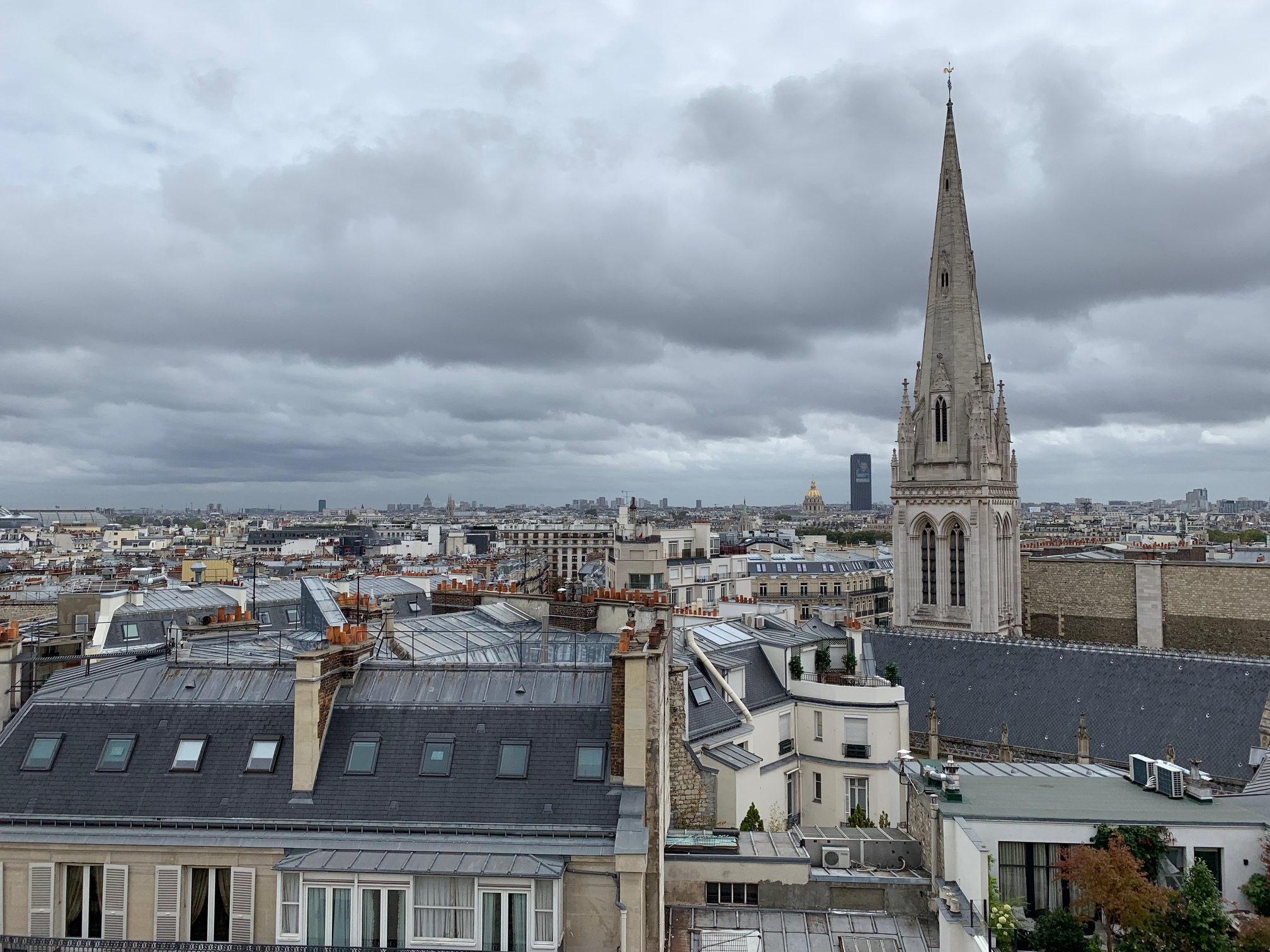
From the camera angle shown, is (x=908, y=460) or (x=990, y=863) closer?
(x=990, y=863)

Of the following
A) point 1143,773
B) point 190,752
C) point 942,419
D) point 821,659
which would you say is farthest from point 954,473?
point 190,752

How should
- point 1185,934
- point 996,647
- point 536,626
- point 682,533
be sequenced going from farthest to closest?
point 682,533
point 996,647
point 536,626
point 1185,934

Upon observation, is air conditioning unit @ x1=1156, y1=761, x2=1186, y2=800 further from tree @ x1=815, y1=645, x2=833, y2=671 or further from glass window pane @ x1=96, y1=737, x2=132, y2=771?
glass window pane @ x1=96, y1=737, x2=132, y2=771

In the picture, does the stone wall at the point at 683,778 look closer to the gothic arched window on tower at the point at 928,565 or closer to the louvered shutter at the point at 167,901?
the louvered shutter at the point at 167,901

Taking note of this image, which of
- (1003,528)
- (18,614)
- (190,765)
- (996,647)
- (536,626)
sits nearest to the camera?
(190,765)

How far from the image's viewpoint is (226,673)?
48.6 ft

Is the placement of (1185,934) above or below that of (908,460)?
below

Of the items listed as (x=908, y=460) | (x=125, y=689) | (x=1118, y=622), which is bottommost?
(x=1118, y=622)

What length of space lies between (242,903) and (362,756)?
2.36m

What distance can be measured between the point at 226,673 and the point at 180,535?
176 m

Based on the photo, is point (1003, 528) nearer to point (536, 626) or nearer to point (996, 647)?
point (996, 647)

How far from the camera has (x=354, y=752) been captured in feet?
43.8

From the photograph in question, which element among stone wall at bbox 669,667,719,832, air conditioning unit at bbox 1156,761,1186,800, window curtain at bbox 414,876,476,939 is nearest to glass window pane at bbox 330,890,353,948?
window curtain at bbox 414,876,476,939

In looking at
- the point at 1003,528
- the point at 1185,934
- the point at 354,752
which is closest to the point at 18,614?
the point at 354,752
